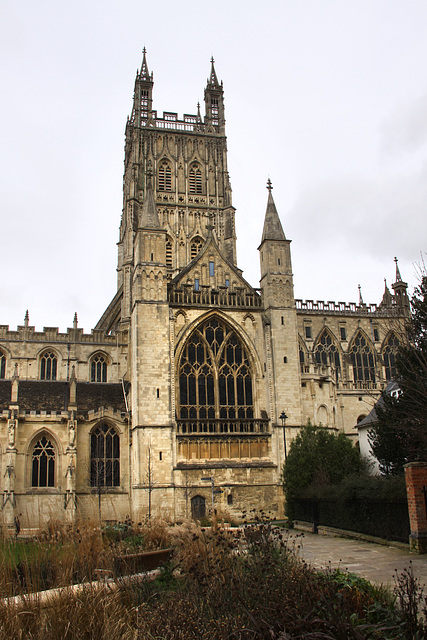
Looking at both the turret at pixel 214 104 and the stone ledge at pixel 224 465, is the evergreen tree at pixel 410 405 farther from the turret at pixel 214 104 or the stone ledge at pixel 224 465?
the turret at pixel 214 104

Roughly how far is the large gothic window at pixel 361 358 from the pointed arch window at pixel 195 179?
20594mm

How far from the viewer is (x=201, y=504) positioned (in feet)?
98.4

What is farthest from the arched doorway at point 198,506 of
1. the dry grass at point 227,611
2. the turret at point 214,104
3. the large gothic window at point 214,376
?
the turret at point 214,104

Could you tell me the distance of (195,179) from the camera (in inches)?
2222

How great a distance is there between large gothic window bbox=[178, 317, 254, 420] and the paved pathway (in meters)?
13.6

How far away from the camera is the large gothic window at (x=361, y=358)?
47219mm

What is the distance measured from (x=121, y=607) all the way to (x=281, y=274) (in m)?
28.4

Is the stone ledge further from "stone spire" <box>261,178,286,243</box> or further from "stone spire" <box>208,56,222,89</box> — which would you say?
"stone spire" <box>208,56,222,89</box>

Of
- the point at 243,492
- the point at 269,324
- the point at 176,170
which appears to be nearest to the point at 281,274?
the point at 269,324

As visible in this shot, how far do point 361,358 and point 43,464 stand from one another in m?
27.4

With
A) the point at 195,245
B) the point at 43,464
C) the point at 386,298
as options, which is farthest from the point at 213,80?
the point at 43,464

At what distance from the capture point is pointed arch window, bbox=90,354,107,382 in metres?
43.7

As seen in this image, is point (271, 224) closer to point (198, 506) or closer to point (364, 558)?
point (198, 506)

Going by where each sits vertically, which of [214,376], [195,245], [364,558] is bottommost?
[364,558]
